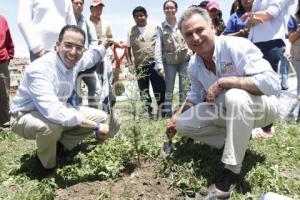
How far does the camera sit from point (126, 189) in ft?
11.3

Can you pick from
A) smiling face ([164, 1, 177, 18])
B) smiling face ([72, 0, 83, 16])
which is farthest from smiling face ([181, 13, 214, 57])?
smiling face ([164, 1, 177, 18])

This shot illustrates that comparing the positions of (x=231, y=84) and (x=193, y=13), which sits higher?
(x=193, y=13)

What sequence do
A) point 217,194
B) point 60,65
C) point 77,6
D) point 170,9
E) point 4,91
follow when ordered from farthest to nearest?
point 170,9, point 4,91, point 77,6, point 60,65, point 217,194

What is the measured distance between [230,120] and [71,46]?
5.24 feet

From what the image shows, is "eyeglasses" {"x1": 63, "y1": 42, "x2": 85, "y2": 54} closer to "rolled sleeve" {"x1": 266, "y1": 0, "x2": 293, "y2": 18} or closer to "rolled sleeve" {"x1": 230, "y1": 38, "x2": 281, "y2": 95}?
"rolled sleeve" {"x1": 230, "y1": 38, "x2": 281, "y2": 95}

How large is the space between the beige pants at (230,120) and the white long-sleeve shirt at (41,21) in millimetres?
1828

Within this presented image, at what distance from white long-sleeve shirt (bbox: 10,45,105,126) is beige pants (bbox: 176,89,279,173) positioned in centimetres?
109

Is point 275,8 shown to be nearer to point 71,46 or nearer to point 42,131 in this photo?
point 71,46

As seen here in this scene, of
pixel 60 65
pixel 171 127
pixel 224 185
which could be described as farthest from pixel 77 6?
pixel 224 185

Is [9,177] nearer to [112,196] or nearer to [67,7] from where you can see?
[112,196]

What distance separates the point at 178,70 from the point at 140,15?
111 cm

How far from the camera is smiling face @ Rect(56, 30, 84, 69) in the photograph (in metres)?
3.74

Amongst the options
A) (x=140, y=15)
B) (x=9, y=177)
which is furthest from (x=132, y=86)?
(x=140, y=15)

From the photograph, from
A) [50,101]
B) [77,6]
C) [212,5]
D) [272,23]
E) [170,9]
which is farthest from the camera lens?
[170,9]
